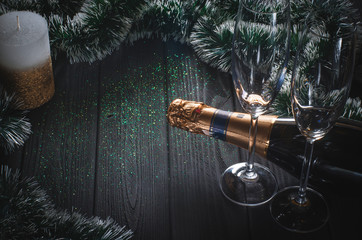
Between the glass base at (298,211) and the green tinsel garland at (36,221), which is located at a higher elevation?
the green tinsel garland at (36,221)

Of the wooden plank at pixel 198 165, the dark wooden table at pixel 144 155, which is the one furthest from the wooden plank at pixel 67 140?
the wooden plank at pixel 198 165

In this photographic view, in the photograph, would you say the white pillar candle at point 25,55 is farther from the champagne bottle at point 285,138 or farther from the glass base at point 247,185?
the glass base at point 247,185

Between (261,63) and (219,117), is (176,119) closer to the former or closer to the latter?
(219,117)

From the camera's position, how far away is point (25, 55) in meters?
0.92

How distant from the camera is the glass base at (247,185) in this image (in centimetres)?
83

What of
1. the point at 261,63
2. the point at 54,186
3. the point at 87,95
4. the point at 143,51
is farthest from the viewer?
the point at 143,51

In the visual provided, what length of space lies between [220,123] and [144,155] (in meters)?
0.17

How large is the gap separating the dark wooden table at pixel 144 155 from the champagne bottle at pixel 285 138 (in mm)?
31

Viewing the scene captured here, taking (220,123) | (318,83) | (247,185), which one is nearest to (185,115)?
(220,123)

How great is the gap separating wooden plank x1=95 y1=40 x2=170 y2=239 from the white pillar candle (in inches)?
5.9

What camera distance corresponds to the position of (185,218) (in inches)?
31.2

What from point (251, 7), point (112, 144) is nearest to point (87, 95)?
point (112, 144)

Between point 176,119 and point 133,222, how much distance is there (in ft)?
0.78

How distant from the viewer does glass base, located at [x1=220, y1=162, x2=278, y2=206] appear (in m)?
0.83
